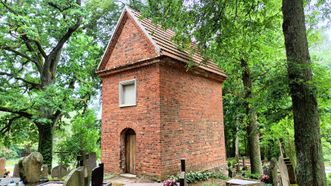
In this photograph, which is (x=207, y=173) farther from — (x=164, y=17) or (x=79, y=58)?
(x=79, y=58)

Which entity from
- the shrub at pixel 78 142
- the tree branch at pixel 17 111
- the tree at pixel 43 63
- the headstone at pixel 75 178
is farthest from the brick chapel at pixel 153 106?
the tree branch at pixel 17 111

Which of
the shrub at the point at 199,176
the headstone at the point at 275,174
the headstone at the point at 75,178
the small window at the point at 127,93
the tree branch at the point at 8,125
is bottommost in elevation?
the shrub at the point at 199,176

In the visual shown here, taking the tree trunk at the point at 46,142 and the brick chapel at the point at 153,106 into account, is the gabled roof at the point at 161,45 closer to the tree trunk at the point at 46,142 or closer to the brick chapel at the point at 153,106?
the brick chapel at the point at 153,106

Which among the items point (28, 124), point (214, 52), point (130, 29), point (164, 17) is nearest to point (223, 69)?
point (214, 52)

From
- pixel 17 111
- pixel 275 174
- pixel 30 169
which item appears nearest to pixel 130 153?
pixel 30 169

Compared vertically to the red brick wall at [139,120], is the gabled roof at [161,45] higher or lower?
higher

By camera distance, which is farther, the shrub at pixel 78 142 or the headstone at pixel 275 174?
the shrub at pixel 78 142

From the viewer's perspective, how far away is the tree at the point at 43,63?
1348cm

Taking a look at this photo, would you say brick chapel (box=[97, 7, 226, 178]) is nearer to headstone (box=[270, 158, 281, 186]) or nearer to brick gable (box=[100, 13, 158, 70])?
brick gable (box=[100, 13, 158, 70])

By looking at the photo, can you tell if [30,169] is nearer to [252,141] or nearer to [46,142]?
[46,142]

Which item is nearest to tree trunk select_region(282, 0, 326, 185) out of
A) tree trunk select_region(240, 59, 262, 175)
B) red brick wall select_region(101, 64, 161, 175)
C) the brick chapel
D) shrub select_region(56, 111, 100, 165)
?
the brick chapel

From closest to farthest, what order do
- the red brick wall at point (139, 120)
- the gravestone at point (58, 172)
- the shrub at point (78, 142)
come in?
the red brick wall at point (139, 120) → the gravestone at point (58, 172) → the shrub at point (78, 142)

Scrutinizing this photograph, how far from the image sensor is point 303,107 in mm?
6176

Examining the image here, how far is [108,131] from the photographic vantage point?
12.4 metres
